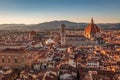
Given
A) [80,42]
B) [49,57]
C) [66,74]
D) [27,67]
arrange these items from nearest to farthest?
[66,74] → [27,67] → [49,57] → [80,42]

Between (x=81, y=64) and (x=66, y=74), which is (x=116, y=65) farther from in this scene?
(x=66, y=74)

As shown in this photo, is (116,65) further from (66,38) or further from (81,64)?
(66,38)

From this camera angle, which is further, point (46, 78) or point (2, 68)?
point (2, 68)

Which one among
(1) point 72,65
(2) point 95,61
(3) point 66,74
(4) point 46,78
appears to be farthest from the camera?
(2) point 95,61

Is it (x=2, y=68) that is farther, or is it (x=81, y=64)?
(x=81, y=64)

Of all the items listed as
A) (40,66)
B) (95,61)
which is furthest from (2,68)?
(95,61)

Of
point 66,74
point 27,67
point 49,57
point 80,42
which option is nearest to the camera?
point 66,74

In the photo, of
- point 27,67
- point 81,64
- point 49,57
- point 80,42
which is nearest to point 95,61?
point 81,64

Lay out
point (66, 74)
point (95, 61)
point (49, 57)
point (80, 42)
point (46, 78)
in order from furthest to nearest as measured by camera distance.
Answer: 1. point (80, 42)
2. point (49, 57)
3. point (95, 61)
4. point (66, 74)
5. point (46, 78)
